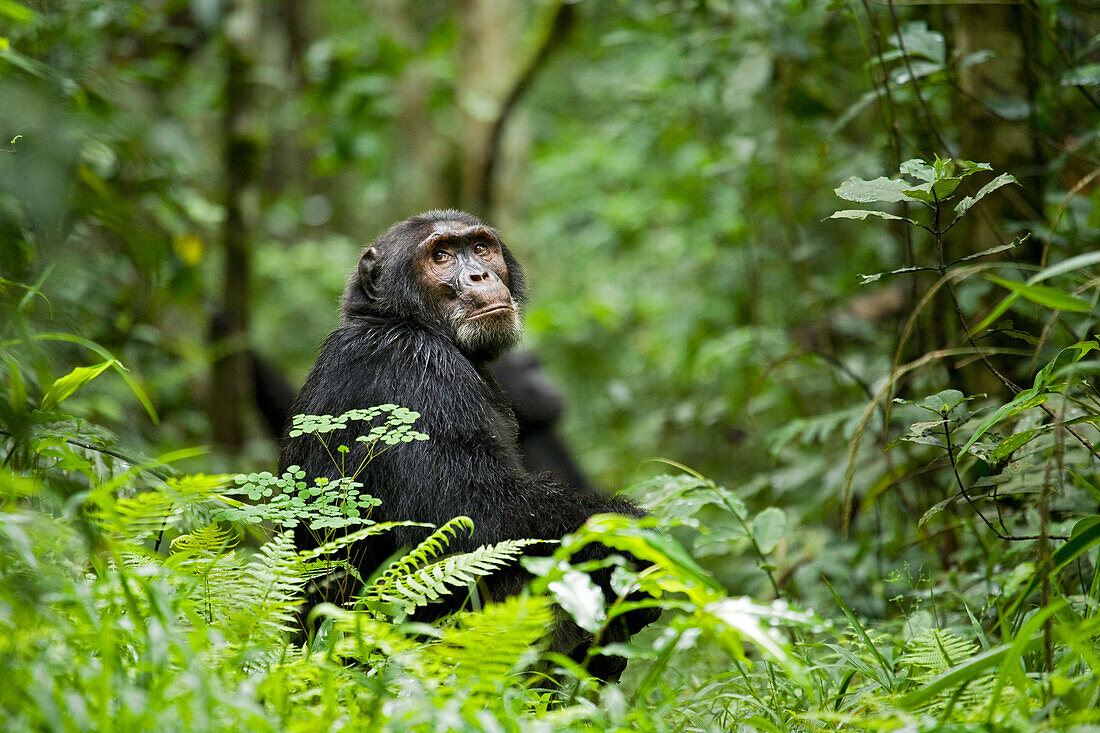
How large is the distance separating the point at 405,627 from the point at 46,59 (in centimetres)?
297

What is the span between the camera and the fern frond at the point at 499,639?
190 cm

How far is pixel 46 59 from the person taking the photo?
3670mm

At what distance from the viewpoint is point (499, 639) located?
1.93m

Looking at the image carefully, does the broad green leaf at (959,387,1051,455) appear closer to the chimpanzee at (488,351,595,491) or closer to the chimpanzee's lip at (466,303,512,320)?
the chimpanzee's lip at (466,303,512,320)

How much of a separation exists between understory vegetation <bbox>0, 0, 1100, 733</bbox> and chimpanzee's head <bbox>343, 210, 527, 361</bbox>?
2.66ft

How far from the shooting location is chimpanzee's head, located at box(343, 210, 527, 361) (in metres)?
3.75

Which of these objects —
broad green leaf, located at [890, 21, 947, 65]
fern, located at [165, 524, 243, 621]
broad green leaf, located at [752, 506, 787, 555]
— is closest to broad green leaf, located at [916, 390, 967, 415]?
broad green leaf, located at [752, 506, 787, 555]

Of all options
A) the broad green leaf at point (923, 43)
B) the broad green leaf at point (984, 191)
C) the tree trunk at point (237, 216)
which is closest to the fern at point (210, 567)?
the broad green leaf at point (984, 191)

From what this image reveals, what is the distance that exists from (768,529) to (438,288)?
1.64 meters

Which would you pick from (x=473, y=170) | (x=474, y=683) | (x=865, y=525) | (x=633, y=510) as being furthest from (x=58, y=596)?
(x=473, y=170)

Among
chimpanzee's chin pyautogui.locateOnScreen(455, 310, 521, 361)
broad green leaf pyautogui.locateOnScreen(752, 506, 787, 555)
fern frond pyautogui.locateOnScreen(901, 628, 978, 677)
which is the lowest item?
fern frond pyautogui.locateOnScreen(901, 628, 978, 677)

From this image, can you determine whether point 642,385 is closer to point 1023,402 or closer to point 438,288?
point 438,288

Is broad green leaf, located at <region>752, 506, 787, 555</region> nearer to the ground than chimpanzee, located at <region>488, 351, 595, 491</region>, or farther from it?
farther from it

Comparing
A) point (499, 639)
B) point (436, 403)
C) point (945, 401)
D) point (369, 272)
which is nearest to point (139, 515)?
point (499, 639)
